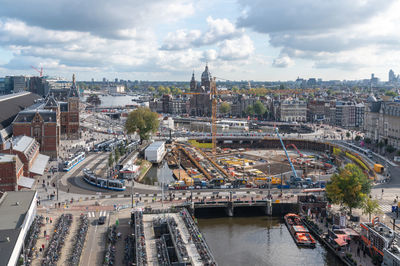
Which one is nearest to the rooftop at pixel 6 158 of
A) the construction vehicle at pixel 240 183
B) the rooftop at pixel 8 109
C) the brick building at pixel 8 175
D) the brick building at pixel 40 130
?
the brick building at pixel 8 175

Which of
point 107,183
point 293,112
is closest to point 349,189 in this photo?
point 107,183

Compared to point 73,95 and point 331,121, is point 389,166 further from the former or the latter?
point 331,121

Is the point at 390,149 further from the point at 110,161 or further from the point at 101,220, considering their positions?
the point at 101,220

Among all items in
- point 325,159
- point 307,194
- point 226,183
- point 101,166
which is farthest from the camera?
point 325,159

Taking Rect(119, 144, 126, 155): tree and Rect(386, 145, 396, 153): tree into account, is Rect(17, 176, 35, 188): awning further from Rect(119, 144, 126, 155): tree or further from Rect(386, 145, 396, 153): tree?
Rect(386, 145, 396, 153): tree

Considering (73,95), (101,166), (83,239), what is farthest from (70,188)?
(73,95)

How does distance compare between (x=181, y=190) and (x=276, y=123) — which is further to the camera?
(x=276, y=123)

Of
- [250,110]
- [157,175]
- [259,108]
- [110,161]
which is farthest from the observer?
[250,110]
